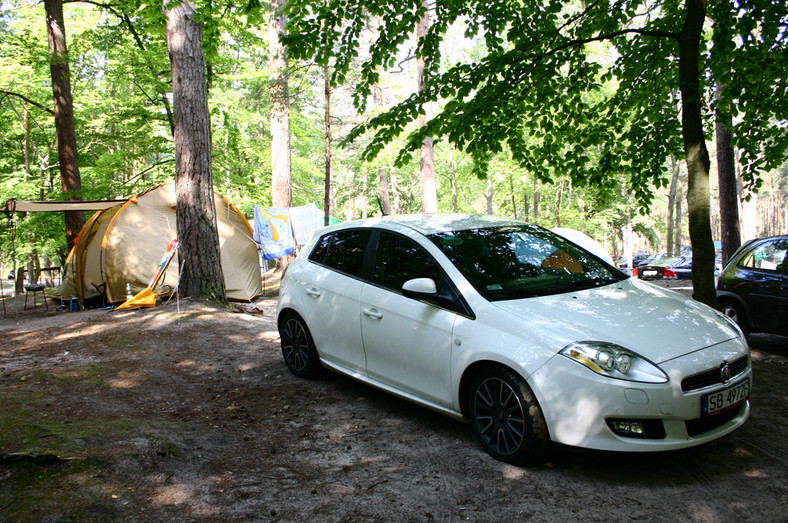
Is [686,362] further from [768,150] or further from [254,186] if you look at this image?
[254,186]

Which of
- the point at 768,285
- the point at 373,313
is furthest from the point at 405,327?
the point at 768,285

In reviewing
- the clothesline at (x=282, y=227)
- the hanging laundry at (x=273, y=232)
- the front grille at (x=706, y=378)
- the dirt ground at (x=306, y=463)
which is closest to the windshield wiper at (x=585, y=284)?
the front grille at (x=706, y=378)

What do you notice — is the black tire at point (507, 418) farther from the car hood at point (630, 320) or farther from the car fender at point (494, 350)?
the car hood at point (630, 320)

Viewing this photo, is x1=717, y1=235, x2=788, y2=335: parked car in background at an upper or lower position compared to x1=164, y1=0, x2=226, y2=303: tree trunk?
lower

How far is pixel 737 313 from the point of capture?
709cm

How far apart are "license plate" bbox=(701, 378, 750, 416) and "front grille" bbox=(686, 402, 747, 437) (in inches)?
2.1

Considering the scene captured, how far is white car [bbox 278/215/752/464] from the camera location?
3.21m

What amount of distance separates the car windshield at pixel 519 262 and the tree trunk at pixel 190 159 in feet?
20.9

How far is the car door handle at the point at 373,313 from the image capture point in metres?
4.52

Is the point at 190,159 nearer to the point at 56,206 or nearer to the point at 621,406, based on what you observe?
the point at 56,206

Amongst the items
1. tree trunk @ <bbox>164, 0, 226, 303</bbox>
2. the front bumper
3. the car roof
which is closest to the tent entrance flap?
tree trunk @ <bbox>164, 0, 226, 303</bbox>

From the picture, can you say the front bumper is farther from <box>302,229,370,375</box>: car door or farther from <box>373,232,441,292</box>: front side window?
<box>302,229,370,375</box>: car door

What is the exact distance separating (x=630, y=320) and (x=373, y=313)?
80.2 inches

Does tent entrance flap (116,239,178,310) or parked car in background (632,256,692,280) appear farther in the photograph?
parked car in background (632,256,692,280)
